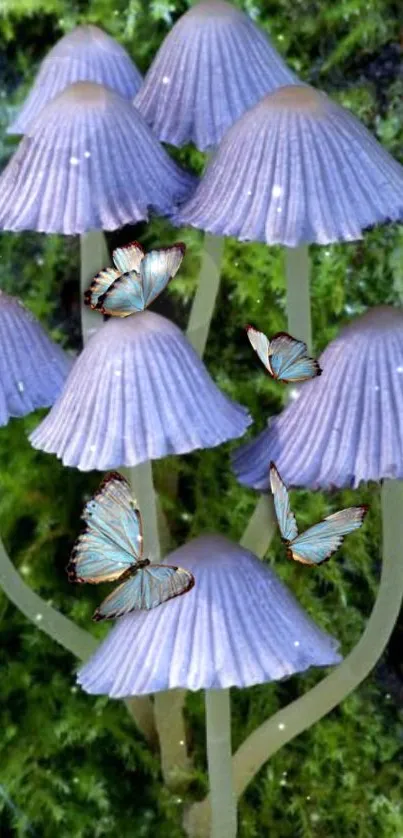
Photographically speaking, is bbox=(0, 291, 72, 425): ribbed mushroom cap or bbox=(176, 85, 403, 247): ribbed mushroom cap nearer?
bbox=(176, 85, 403, 247): ribbed mushroom cap

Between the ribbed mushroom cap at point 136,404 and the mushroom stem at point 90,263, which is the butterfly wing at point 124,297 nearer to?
the ribbed mushroom cap at point 136,404

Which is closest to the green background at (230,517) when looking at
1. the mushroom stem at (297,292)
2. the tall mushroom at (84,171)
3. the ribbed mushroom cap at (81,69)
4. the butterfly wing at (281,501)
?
the ribbed mushroom cap at (81,69)

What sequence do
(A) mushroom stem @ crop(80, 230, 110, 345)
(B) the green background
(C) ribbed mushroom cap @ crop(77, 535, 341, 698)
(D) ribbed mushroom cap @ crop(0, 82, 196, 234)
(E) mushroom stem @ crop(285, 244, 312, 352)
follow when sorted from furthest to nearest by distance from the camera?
→ (B) the green background
(A) mushroom stem @ crop(80, 230, 110, 345)
(E) mushroom stem @ crop(285, 244, 312, 352)
(D) ribbed mushroom cap @ crop(0, 82, 196, 234)
(C) ribbed mushroom cap @ crop(77, 535, 341, 698)

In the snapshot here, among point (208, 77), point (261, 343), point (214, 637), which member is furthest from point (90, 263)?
point (214, 637)

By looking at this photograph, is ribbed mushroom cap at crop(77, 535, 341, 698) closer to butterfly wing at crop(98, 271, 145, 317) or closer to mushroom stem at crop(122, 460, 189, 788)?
mushroom stem at crop(122, 460, 189, 788)

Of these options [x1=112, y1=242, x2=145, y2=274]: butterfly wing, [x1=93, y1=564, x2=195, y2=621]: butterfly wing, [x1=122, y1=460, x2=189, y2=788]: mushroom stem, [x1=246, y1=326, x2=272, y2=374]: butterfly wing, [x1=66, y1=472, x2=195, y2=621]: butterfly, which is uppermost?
[x1=112, y1=242, x2=145, y2=274]: butterfly wing

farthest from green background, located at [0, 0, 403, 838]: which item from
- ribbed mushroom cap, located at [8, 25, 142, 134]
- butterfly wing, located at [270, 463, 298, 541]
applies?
butterfly wing, located at [270, 463, 298, 541]
